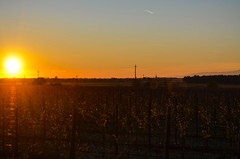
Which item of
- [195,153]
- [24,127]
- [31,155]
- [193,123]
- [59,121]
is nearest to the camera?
[31,155]

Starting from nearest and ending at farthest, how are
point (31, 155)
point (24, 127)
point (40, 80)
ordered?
point (31, 155), point (24, 127), point (40, 80)

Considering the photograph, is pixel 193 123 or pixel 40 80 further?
pixel 40 80

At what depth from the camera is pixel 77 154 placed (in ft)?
33.0

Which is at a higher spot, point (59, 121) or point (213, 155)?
point (59, 121)

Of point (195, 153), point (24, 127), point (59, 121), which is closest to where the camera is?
point (195, 153)

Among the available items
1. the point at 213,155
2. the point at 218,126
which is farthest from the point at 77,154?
the point at 218,126

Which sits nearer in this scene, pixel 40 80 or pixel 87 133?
pixel 87 133

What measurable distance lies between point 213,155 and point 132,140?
3.59 m

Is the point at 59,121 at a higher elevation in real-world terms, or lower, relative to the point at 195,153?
higher

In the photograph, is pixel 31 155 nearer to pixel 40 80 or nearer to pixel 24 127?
pixel 24 127

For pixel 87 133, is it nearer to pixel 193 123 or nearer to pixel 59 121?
pixel 59 121

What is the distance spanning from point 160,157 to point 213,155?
6.93 ft

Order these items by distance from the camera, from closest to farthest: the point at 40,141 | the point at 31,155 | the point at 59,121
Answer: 1. the point at 31,155
2. the point at 40,141
3. the point at 59,121

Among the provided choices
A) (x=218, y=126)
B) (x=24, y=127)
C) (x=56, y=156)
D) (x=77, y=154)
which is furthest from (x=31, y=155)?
(x=218, y=126)
